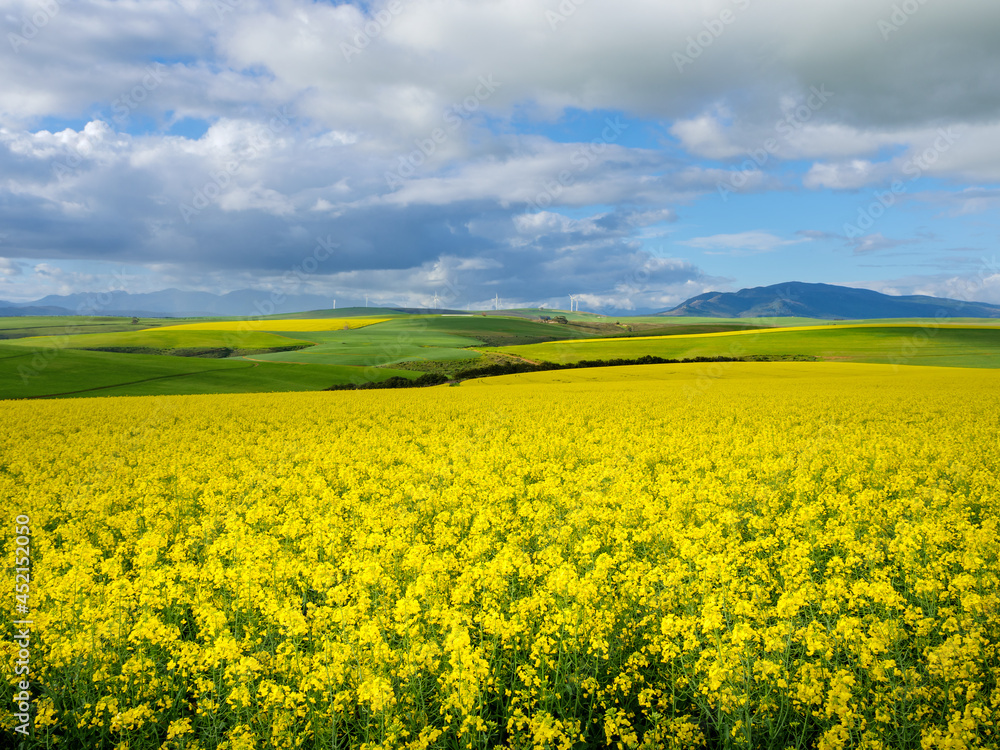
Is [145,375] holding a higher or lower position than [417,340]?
lower

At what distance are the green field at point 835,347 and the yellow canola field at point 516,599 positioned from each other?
58337 mm

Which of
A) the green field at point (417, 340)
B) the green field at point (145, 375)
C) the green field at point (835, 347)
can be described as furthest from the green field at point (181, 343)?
the green field at point (835, 347)

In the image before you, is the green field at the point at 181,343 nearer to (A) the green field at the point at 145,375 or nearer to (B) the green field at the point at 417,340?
(B) the green field at the point at 417,340

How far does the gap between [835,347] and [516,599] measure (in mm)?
86337

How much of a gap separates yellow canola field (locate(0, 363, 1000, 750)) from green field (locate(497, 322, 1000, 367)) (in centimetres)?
5834

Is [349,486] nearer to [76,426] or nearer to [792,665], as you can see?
[792,665]

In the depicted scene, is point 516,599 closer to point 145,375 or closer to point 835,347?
point 145,375

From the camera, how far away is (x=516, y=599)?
273 inches

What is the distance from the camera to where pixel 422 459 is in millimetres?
14781

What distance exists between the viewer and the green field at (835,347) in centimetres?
6762

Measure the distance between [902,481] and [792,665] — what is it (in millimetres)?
7776

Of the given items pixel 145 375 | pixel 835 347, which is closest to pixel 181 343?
pixel 145 375

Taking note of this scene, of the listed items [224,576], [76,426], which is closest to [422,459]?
[224,576]

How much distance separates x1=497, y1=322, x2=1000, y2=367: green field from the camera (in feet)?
222
